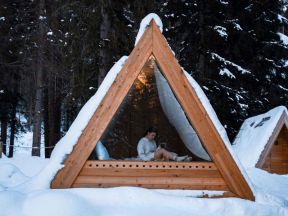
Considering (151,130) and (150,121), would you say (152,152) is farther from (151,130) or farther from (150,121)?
(150,121)

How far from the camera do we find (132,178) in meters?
6.11

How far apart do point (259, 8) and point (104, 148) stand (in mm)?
13929

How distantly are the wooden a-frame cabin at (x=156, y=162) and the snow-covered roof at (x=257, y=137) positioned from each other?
549 centimetres

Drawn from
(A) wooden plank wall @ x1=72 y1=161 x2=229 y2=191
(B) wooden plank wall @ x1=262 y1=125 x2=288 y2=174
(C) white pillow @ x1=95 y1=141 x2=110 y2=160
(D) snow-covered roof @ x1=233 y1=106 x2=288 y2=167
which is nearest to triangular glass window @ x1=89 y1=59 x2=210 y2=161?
(C) white pillow @ x1=95 y1=141 x2=110 y2=160

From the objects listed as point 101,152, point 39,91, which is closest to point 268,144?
point 101,152

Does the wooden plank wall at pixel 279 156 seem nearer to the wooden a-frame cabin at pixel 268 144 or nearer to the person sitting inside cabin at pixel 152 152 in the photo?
the wooden a-frame cabin at pixel 268 144

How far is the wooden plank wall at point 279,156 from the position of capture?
12.1m

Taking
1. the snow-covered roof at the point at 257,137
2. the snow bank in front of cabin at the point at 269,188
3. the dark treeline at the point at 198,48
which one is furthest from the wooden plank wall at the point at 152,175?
the dark treeline at the point at 198,48

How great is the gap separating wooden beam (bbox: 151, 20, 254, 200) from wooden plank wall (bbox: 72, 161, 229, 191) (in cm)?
22

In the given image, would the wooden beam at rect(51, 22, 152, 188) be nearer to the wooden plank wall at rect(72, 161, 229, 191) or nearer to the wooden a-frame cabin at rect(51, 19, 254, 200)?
the wooden a-frame cabin at rect(51, 19, 254, 200)

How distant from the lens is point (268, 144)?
11.4 metres

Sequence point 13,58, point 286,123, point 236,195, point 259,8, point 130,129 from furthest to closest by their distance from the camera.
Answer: point 13,58 → point 259,8 → point 286,123 → point 130,129 → point 236,195

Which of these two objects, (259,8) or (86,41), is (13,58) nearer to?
(86,41)

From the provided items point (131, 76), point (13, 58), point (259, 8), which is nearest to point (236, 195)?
point (131, 76)
